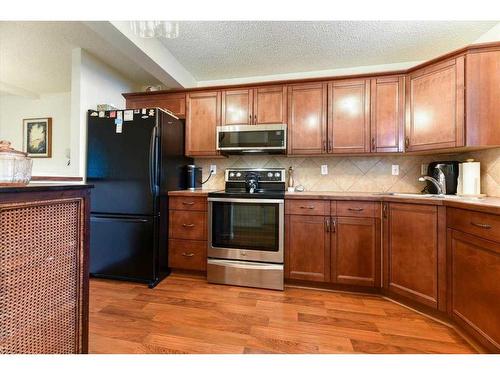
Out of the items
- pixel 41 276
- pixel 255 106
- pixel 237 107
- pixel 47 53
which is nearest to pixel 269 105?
pixel 255 106

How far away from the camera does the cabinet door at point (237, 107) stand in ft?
8.59

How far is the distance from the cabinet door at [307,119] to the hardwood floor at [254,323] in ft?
4.80

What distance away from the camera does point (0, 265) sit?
0.79m

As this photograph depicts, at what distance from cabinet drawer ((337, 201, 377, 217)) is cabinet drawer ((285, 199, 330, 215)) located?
0.40 ft

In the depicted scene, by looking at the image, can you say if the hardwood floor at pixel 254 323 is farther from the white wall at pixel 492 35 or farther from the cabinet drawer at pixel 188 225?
the white wall at pixel 492 35

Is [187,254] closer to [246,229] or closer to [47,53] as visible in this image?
[246,229]

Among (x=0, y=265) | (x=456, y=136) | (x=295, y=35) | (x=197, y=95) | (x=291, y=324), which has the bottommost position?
(x=291, y=324)

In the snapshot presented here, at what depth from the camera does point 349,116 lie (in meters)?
2.39

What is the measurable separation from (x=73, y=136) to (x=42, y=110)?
2573mm

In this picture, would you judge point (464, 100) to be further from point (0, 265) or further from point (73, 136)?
point (73, 136)

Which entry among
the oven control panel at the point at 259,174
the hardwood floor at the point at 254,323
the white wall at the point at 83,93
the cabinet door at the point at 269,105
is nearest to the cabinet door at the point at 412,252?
the hardwood floor at the point at 254,323

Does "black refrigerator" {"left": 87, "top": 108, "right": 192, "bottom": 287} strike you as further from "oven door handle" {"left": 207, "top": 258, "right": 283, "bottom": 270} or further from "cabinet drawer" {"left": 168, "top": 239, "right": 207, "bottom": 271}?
"oven door handle" {"left": 207, "top": 258, "right": 283, "bottom": 270}
